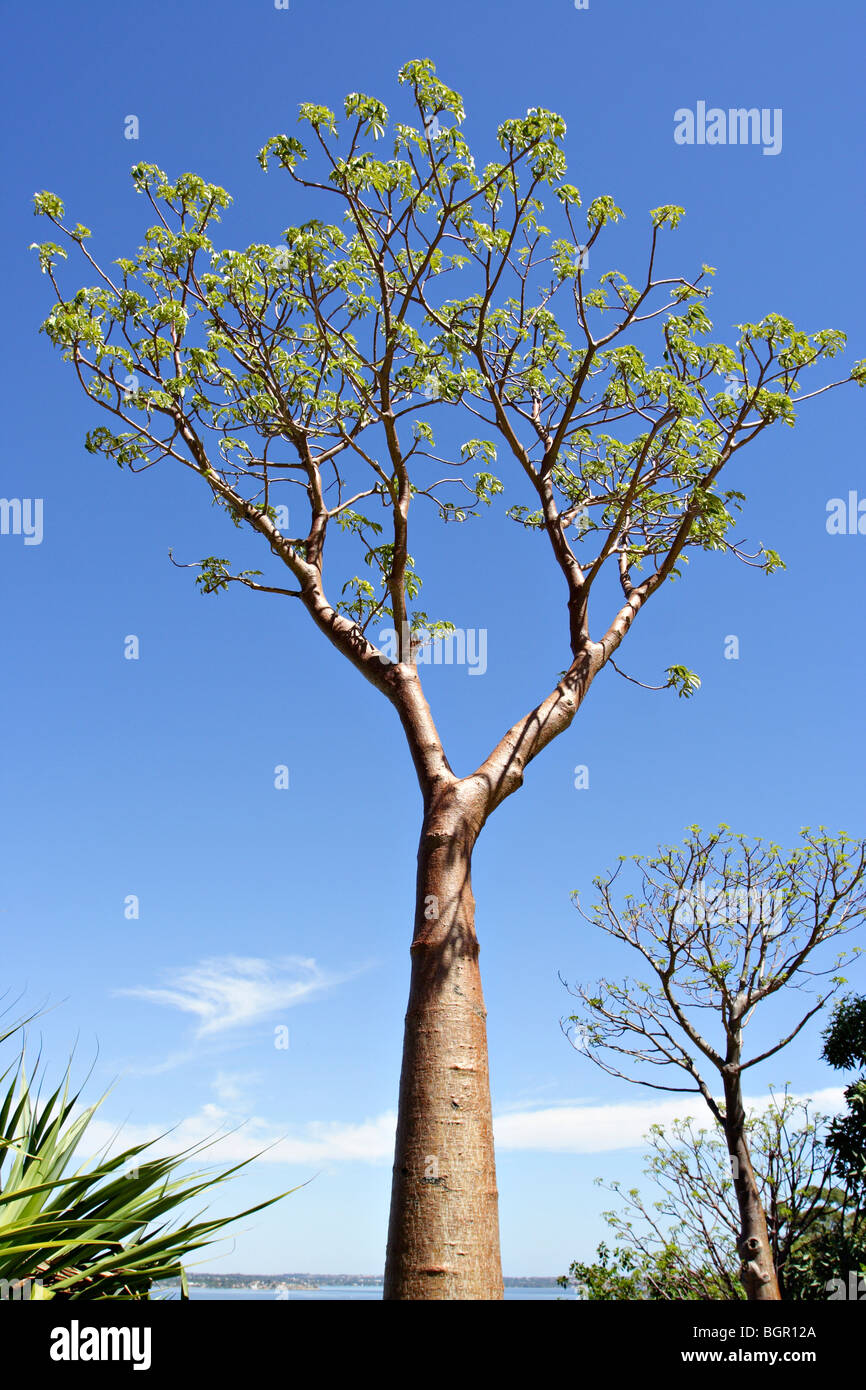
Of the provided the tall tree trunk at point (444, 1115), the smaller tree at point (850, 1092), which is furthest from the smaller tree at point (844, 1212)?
the tall tree trunk at point (444, 1115)

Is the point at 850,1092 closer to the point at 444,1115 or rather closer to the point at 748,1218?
the point at 748,1218

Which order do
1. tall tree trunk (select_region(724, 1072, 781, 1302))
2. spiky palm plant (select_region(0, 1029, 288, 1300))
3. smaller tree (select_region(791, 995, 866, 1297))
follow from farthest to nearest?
smaller tree (select_region(791, 995, 866, 1297)) < tall tree trunk (select_region(724, 1072, 781, 1302)) < spiky palm plant (select_region(0, 1029, 288, 1300))

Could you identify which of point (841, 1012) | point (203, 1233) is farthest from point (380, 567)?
point (841, 1012)

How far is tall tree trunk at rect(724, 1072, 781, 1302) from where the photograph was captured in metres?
8.82

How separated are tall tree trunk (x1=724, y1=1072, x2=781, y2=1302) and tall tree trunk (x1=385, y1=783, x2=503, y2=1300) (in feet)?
21.7

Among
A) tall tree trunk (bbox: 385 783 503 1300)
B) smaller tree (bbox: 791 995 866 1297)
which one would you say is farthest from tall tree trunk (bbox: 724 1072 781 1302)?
tall tree trunk (bbox: 385 783 503 1300)

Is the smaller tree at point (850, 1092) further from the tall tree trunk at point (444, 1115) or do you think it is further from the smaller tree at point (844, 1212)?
the tall tree trunk at point (444, 1115)

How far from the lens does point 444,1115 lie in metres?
3.82

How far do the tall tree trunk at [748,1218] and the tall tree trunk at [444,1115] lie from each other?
21.7 feet

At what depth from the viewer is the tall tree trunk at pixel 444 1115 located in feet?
11.7

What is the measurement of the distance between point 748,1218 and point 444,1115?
7.06 m

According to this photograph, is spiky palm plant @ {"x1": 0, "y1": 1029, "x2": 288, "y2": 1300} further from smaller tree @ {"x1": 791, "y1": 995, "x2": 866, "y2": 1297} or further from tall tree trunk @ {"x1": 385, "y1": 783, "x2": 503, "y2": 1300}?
smaller tree @ {"x1": 791, "y1": 995, "x2": 866, "y2": 1297}
